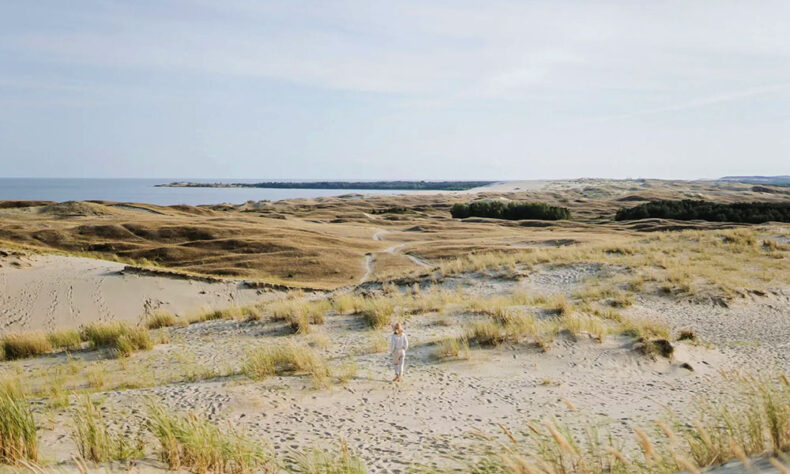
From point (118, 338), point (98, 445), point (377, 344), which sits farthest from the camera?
point (118, 338)

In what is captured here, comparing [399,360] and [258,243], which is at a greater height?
[399,360]

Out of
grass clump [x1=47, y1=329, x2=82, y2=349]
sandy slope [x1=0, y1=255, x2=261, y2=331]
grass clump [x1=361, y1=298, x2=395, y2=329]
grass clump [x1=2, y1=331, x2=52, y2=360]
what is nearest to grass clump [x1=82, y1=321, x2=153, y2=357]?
grass clump [x1=47, y1=329, x2=82, y2=349]

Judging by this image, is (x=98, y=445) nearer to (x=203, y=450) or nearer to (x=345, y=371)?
(x=203, y=450)

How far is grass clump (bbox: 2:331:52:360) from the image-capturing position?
12617mm

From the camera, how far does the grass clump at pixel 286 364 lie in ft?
29.5

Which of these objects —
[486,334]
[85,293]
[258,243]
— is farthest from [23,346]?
[258,243]

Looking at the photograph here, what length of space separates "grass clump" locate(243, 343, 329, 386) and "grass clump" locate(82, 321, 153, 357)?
3.61 metres

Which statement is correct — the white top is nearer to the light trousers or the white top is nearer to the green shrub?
the light trousers

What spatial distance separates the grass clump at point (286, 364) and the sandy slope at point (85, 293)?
461 inches

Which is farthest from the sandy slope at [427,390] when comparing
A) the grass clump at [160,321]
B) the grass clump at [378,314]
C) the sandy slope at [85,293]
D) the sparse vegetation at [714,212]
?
the sparse vegetation at [714,212]

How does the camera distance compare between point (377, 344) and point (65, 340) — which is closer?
point (377, 344)

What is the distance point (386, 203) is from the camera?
112m

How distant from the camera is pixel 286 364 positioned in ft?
32.1

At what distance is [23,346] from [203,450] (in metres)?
10.8
